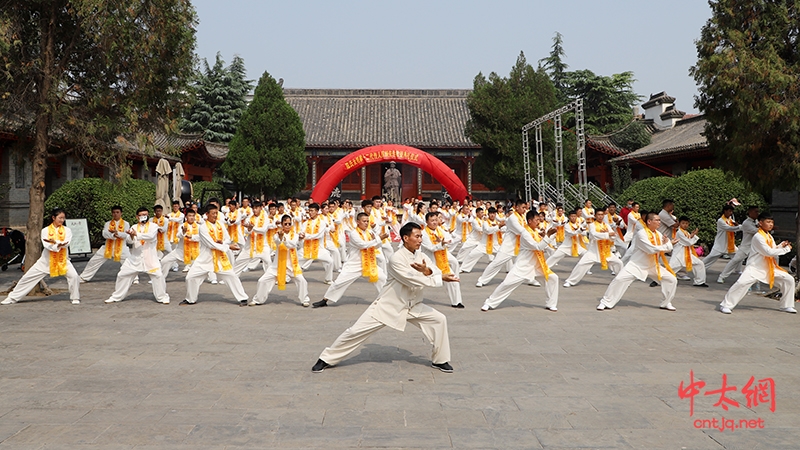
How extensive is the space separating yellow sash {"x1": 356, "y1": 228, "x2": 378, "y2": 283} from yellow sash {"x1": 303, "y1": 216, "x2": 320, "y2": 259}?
216 cm

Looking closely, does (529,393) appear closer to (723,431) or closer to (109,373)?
(723,431)

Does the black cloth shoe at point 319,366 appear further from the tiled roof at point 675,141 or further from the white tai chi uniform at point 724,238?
the tiled roof at point 675,141

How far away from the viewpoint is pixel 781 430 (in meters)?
4.14

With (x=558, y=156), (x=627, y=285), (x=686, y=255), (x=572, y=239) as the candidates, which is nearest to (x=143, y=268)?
(x=627, y=285)

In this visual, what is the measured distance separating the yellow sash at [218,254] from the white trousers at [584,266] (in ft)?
18.7

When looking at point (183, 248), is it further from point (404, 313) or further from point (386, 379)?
point (386, 379)

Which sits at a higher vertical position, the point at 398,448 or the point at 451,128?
the point at 451,128

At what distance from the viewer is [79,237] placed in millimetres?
13844

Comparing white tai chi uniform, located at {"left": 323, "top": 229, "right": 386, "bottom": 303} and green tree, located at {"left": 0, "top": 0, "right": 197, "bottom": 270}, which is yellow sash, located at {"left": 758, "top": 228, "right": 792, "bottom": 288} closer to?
white tai chi uniform, located at {"left": 323, "top": 229, "right": 386, "bottom": 303}

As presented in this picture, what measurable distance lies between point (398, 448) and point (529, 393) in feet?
4.90

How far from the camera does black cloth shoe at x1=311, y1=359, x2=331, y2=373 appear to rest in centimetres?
550

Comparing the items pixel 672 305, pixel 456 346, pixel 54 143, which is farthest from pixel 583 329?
pixel 54 143

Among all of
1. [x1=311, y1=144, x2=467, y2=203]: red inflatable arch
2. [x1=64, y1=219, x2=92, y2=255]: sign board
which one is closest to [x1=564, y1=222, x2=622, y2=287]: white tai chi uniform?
[x1=64, y1=219, x2=92, y2=255]: sign board

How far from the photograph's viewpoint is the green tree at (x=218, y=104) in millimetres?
34656
